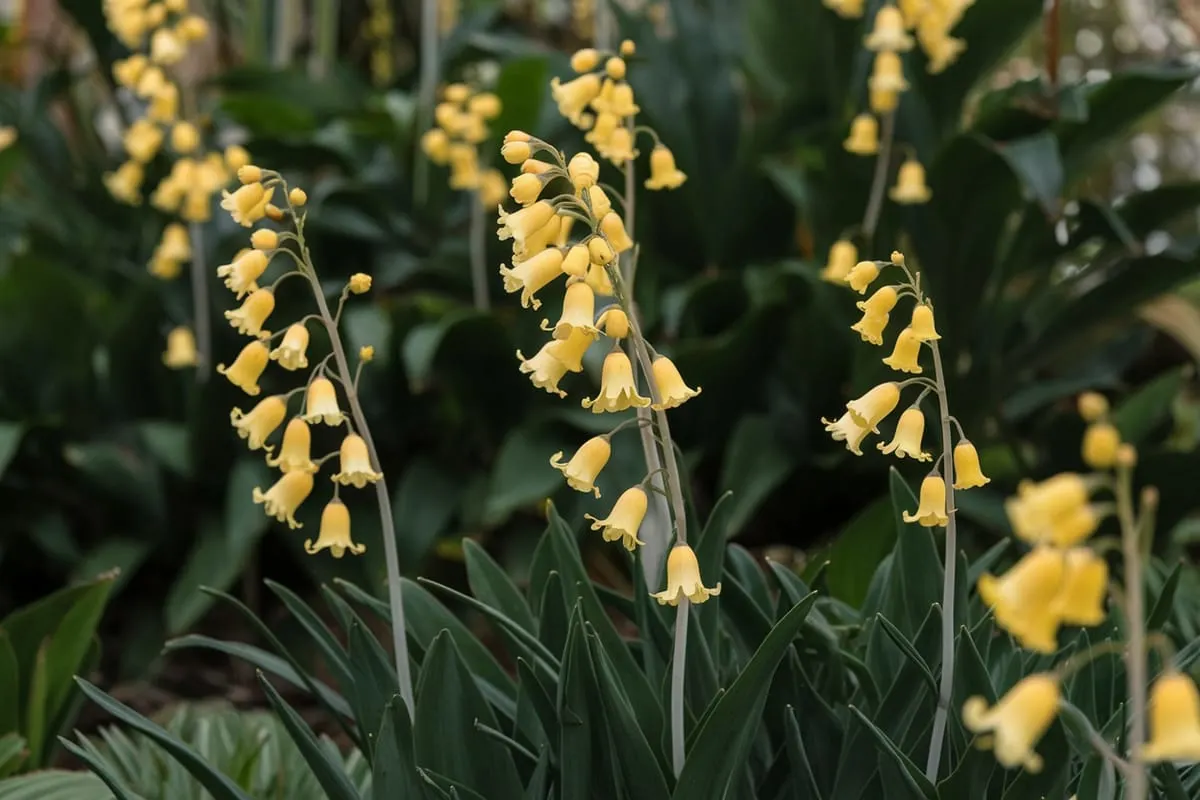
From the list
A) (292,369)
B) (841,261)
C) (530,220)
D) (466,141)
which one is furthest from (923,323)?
(466,141)

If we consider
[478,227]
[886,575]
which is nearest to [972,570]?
[886,575]

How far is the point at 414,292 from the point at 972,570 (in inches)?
67.8

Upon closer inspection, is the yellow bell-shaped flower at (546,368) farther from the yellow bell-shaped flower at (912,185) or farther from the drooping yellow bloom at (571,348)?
the yellow bell-shaped flower at (912,185)

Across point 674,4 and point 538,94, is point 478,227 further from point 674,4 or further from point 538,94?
point 674,4

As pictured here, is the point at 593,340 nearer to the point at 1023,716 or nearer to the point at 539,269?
the point at 539,269

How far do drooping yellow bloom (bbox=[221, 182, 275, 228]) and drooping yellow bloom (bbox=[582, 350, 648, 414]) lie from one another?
0.33 meters

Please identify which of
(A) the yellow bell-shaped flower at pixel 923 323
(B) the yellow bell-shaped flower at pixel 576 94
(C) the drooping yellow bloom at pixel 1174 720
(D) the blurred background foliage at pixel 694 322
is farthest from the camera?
(D) the blurred background foliage at pixel 694 322

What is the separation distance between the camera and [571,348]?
931 mm

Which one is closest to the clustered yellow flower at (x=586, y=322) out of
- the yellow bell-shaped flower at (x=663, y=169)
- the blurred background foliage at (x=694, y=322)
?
the yellow bell-shaped flower at (x=663, y=169)

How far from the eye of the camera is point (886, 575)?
1.32 meters

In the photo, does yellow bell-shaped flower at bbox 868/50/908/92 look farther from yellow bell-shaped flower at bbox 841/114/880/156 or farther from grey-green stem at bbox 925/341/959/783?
grey-green stem at bbox 925/341/959/783

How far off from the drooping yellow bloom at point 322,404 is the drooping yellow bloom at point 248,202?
0.52 ft

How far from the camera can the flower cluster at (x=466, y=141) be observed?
7.52 ft

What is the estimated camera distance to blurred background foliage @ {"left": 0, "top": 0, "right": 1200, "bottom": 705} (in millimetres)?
2148
